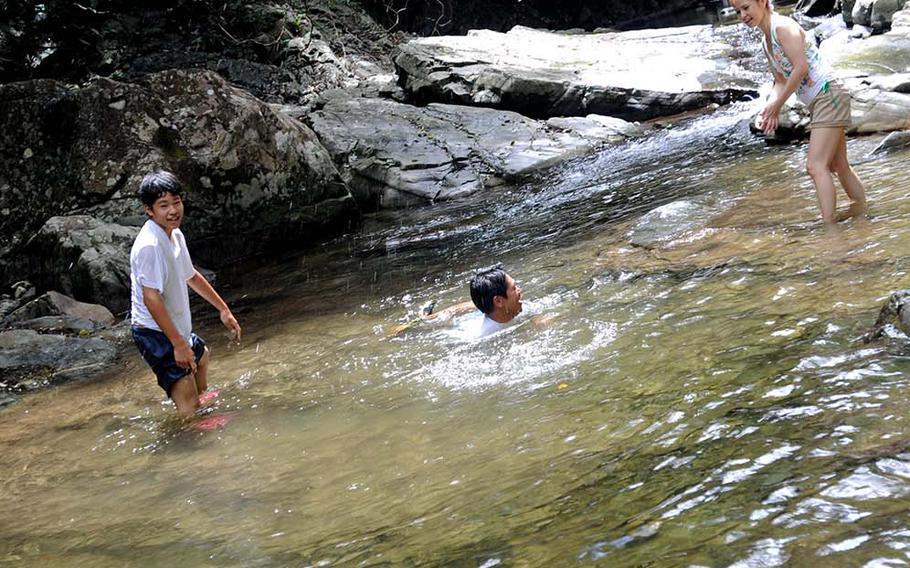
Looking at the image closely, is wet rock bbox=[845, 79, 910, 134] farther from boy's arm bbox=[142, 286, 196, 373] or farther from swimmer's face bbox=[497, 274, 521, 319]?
boy's arm bbox=[142, 286, 196, 373]

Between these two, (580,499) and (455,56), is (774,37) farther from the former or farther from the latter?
(455,56)

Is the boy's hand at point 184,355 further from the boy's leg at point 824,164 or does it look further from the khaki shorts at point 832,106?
the khaki shorts at point 832,106

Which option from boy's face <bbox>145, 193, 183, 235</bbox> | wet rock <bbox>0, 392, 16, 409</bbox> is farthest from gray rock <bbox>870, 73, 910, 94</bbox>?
wet rock <bbox>0, 392, 16, 409</bbox>

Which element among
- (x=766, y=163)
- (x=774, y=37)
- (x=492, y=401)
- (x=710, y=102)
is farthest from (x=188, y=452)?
(x=710, y=102)

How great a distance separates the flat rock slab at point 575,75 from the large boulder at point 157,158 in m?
5.15

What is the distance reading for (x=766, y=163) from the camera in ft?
27.5

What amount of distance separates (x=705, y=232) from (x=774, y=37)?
4.91 ft

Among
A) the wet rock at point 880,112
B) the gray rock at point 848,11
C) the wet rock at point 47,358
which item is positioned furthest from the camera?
the gray rock at point 848,11

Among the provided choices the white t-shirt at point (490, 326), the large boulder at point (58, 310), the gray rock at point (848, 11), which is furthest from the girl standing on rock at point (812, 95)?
the gray rock at point (848, 11)

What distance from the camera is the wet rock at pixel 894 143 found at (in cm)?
741

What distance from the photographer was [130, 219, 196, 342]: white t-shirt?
4.68 metres

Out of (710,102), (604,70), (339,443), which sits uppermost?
(604,70)

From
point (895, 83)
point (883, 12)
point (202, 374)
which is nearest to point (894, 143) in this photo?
point (895, 83)

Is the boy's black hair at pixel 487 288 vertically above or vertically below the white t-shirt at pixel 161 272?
below
